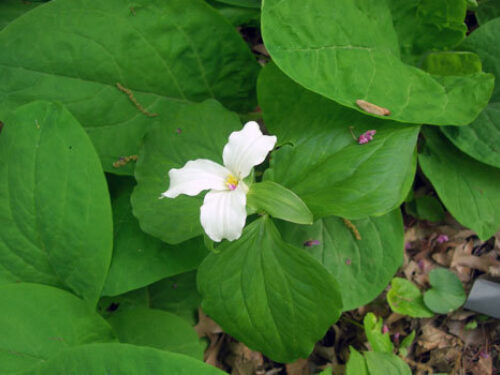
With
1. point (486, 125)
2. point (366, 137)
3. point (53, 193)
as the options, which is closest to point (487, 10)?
point (486, 125)

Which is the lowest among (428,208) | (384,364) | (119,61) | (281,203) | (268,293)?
(384,364)

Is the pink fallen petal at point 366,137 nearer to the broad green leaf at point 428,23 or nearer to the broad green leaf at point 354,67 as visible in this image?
the broad green leaf at point 354,67

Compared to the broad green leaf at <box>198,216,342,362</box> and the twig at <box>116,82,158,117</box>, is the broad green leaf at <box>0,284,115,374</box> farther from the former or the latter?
the twig at <box>116,82,158,117</box>

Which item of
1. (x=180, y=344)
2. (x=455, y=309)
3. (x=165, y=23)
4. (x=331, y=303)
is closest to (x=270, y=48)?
(x=165, y=23)

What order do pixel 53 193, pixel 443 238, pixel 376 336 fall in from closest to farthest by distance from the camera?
pixel 53 193 → pixel 376 336 → pixel 443 238

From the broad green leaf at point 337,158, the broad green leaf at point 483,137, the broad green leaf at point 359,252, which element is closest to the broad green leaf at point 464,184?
the broad green leaf at point 483,137

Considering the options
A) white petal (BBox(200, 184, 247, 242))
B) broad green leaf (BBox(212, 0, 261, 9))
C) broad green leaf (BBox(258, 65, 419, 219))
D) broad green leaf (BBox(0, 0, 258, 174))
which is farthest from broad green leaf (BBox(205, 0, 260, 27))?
white petal (BBox(200, 184, 247, 242))

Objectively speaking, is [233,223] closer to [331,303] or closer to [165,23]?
[331,303]

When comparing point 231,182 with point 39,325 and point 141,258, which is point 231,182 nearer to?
point 141,258
